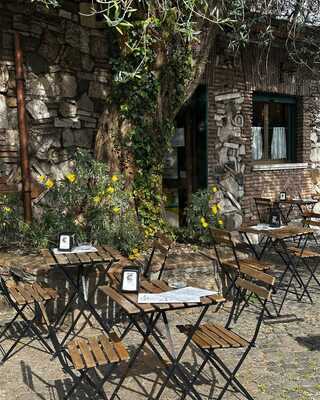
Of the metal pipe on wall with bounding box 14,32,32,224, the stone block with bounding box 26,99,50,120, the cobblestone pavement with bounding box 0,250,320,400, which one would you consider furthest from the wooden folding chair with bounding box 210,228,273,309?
the stone block with bounding box 26,99,50,120

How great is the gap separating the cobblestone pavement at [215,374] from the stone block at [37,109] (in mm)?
2963

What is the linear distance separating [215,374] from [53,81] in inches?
166

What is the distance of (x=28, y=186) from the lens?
5.85m

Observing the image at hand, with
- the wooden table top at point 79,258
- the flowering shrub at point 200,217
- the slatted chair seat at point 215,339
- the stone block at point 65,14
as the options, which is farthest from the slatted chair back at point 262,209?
the slatted chair seat at point 215,339

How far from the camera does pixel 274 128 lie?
944cm

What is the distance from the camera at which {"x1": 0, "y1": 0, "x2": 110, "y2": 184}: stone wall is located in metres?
5.81

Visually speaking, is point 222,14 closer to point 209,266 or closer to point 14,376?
point 209,266

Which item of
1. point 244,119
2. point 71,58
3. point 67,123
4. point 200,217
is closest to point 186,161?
point 244,119

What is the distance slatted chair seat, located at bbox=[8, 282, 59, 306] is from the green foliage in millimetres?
1010

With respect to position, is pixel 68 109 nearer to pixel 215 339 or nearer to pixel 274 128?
pixel 215 339

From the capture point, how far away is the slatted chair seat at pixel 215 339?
9.71 feet

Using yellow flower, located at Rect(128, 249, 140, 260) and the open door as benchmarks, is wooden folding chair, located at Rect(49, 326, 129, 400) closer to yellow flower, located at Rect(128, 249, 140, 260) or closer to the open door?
yellow flower, located at Rect(128, 249, 140, 260)

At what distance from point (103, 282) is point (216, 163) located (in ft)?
13.5

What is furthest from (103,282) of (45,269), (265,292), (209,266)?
(265,292)
